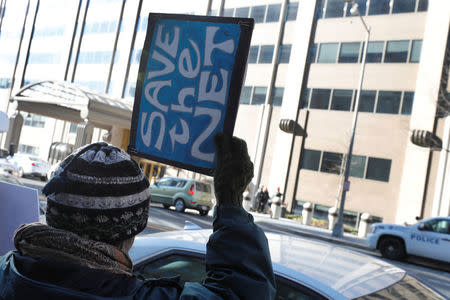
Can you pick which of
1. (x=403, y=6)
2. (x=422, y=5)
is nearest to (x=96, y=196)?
(x=422, y=5)

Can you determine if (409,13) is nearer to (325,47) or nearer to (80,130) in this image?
(325,47)

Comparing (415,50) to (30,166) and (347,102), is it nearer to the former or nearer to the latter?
(347,102)

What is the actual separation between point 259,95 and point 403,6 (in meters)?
10.5

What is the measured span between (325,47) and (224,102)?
27565 millimetres

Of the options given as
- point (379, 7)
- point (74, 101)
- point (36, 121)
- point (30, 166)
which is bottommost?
point (30, 166)

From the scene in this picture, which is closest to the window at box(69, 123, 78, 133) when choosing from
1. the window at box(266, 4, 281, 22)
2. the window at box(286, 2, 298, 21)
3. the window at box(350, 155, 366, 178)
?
the window at box(266, 4, 281, 22)

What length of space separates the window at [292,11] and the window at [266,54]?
7.60 ft

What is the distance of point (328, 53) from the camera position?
2764cm

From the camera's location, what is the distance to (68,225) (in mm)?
1307

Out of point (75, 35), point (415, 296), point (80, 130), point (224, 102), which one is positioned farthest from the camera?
point (75, 35)

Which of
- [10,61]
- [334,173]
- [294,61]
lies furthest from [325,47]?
[10,61]

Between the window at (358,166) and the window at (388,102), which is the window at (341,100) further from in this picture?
the window at (358,166)

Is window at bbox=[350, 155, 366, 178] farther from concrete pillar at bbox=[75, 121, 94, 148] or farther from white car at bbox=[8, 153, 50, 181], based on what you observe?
white car at bbox=[8, 153, 50, 181]

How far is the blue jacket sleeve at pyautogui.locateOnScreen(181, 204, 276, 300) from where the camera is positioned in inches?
49.4
